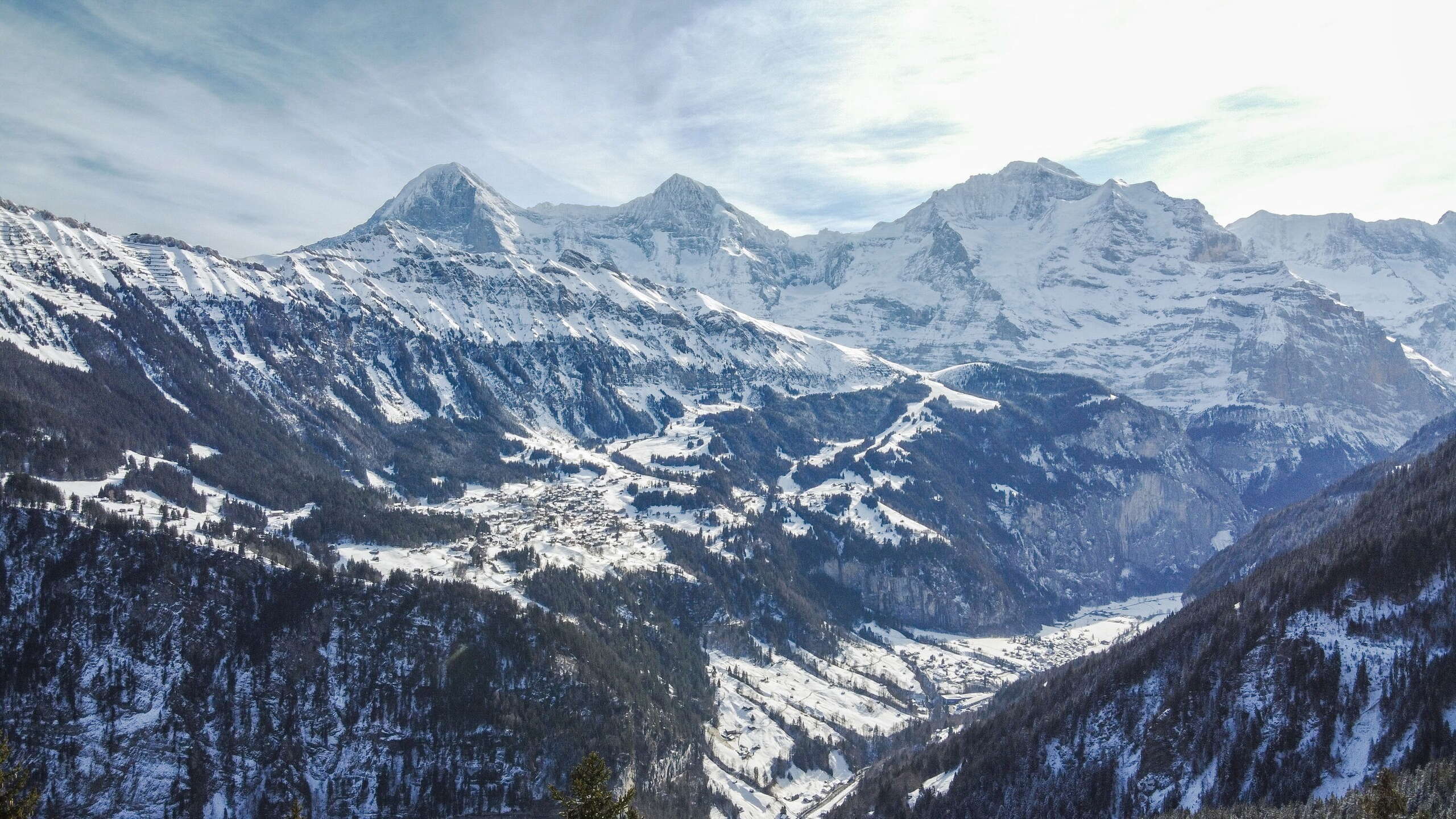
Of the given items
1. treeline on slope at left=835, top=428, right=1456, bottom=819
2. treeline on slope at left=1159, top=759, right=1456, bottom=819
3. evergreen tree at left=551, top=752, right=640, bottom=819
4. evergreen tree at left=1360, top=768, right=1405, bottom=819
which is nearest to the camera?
evergreen tree at left=551, top=752, right=640, bottom=819

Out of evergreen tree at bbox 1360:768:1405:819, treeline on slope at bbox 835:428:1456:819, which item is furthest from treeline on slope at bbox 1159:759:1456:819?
evergreen tree at bbox 1360:768:1405:819

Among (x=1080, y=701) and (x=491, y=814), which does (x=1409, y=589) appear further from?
(x=491, y=814)

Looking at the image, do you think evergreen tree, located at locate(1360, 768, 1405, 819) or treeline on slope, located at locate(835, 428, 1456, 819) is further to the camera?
treeline on slope, located at locate(835, 428, 1456, 819)

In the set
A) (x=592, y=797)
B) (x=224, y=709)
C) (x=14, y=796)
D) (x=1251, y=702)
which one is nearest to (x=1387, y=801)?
(x=592, y=797)

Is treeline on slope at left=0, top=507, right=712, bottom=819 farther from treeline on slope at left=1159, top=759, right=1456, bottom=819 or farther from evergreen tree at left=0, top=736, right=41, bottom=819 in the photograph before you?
evergreen tree at left=0, top=736, right=41, bottom=819

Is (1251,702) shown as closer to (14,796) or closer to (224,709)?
(14,796)

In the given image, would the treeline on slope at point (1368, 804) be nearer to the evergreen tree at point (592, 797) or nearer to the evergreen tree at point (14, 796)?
the evergreen tree at point (592, 797)

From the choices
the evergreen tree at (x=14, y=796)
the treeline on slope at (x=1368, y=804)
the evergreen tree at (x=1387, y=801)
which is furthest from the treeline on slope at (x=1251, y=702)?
the evergreen tree at (x=14, y=796)

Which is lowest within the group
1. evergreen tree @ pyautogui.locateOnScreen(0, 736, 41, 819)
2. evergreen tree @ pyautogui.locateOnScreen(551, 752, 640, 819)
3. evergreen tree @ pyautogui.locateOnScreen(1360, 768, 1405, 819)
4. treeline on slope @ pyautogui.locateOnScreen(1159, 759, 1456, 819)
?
treeline on slope @ pyautogui.locateOnScreen(1159, 759, 1456, 819)

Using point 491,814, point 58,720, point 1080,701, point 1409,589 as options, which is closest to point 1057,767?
point 1080,701
